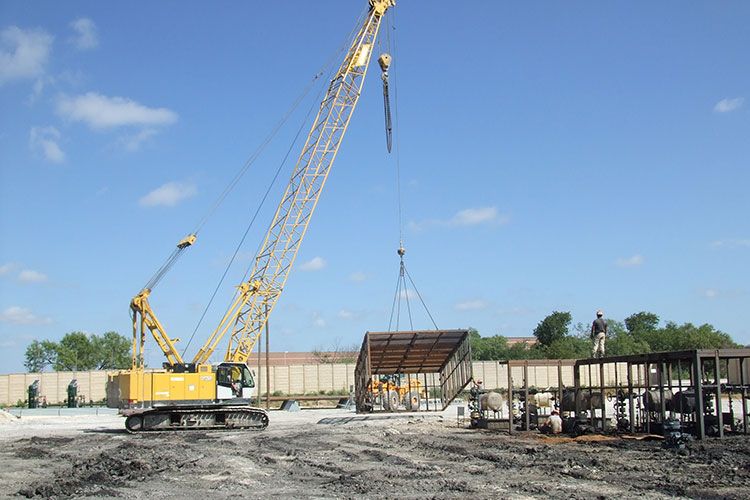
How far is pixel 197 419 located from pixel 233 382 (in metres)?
1.96

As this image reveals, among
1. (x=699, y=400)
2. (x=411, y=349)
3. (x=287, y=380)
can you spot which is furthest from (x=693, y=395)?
(x=287, y=380)

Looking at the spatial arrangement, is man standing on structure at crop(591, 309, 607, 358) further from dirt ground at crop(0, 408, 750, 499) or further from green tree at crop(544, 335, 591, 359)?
green tree at crop(544, 335, 591, 359)

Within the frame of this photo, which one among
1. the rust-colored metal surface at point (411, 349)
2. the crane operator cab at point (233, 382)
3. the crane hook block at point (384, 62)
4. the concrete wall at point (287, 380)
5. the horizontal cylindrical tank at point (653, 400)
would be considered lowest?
the concrete wall at point (287, 380)

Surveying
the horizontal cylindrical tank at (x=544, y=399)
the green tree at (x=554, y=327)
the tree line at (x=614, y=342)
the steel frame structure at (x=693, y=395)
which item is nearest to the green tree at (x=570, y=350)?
the tree line at (x=614, y=342)

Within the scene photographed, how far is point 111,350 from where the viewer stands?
396ft

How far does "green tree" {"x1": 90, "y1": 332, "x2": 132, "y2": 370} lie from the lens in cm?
11850

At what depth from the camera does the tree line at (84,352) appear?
11762 cm

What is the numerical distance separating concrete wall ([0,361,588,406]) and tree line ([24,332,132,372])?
51.8 metres

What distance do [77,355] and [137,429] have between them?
3622 inches

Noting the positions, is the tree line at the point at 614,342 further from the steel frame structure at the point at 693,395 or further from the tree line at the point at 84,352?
the tree line at the point at 84,352

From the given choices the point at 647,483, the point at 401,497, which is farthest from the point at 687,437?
the point at 401,497

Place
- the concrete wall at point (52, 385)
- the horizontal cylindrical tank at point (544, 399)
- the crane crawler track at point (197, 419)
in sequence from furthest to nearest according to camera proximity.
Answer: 1. the concrete wall at point (52, 385)
2. the crane crawler track at point (197, 419)
3. the horizontal cylindrical tank at point (544, 399)

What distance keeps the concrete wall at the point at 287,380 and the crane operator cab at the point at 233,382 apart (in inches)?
1222

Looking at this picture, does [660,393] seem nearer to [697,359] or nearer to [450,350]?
[697,359]
